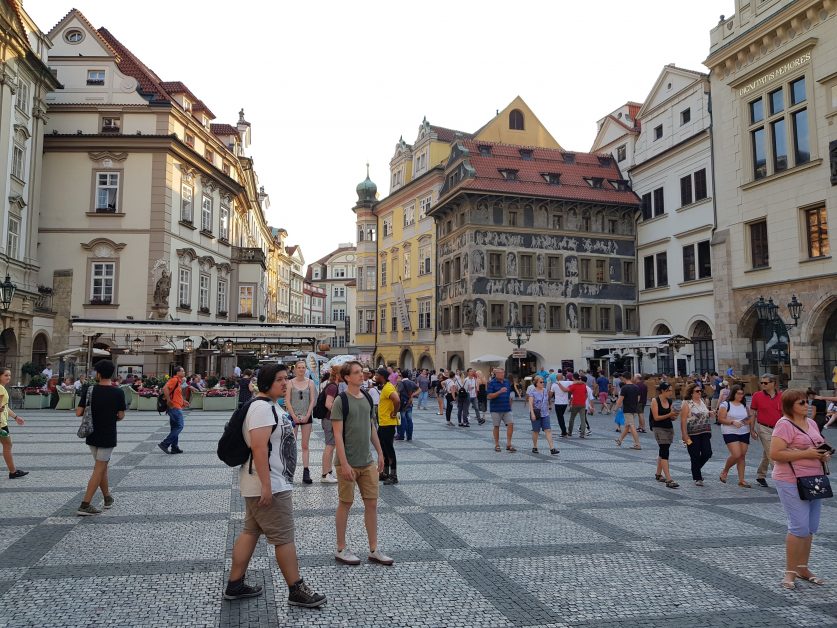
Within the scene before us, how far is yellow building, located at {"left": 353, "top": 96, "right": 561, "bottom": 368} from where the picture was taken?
47.1m

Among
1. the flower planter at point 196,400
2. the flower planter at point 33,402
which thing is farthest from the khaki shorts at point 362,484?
the flower planter at point 33,402

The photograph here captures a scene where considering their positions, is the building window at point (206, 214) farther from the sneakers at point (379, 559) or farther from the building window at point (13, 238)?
the sneakers at point (379, 559)

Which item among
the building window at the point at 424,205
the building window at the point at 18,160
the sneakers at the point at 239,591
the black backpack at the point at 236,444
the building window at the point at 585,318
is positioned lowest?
the sneakers at the point at 239,591

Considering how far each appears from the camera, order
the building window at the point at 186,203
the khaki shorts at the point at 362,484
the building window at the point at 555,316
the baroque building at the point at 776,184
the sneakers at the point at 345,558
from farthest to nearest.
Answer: the building window at the point at 555,316 < the building window at the point at 186,203 < the baroque building at the point at 776,184 < the khaki shorts at the point at 362,484 < the sneakers at the point at 345,558

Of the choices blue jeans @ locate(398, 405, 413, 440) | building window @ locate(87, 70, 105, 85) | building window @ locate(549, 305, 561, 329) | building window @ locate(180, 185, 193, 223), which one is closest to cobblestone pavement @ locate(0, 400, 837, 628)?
blue jeans @ locate(398, 405, 413, 440)

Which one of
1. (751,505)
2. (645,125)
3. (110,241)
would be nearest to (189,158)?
(110,241)

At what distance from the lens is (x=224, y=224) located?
42.9 meters

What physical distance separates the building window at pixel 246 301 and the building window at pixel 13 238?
15.7 metres

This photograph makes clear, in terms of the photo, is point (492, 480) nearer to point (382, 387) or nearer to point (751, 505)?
point (382, 387)

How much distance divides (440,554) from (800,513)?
323cm

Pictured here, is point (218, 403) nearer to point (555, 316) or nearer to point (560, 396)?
point (560, 396)

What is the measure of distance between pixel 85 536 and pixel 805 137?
29.6m

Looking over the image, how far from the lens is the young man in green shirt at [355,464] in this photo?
20.1 ft

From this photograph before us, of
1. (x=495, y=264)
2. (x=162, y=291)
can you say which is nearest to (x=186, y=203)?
(x=162, y=291)
